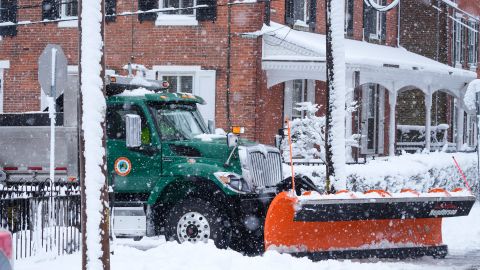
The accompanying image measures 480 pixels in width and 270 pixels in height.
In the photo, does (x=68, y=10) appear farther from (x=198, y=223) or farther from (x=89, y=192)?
(x=89, y=192)

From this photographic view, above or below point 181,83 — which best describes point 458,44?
above

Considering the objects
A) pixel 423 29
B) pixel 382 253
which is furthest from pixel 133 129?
pixel 423 29

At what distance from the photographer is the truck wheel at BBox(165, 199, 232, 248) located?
488 inches

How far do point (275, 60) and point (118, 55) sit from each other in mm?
4105

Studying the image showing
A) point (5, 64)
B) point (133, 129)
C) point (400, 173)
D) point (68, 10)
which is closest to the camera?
point (133, 129)

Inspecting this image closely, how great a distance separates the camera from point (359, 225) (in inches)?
470

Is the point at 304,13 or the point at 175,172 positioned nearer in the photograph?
the point at 175,172

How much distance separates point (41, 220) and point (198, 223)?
7.28 feet

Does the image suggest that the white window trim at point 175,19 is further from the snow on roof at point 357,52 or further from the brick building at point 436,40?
the brick building at point 436,40

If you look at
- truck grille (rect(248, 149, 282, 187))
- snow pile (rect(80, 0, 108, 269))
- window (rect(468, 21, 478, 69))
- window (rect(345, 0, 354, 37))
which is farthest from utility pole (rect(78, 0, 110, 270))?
window (rect(468, 21, 478, 69))

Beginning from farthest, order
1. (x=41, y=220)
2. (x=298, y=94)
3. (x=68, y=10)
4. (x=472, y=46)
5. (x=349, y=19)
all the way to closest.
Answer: (x=472, y=46) < (x=349, y=19) < (x=298, y=94) < (x=68, y=10) < (x=41, y=220)

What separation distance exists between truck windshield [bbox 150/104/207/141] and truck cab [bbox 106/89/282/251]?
0.02 metres

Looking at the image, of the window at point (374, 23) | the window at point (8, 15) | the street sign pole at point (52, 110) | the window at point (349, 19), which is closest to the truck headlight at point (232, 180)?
the street sign pole at point (52, 110)

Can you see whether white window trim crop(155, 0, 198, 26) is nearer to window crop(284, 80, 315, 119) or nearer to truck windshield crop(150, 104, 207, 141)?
window crop(284, 80, 315, 119)
